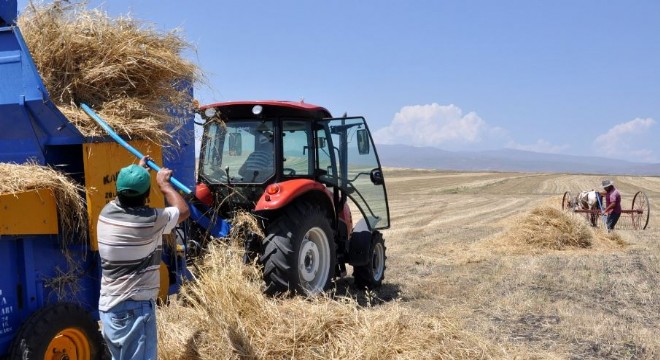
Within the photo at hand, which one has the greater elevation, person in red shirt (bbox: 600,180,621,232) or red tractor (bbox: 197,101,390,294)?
red tractor (bbox: 197,101,390,294)

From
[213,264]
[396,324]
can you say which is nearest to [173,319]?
[213,264]

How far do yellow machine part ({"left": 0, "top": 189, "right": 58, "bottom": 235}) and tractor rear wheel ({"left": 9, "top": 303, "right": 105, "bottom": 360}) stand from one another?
45cm

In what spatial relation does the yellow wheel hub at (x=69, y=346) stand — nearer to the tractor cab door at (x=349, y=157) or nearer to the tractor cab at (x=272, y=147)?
the tractor cab at (x=272, y=147)

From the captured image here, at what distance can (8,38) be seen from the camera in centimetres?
342

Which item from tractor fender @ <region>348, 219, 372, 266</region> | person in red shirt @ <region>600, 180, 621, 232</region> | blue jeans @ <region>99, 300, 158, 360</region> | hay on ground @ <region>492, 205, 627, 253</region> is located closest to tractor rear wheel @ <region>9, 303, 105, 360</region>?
blue jeans @ <region>99, 300, 158, 360</region>

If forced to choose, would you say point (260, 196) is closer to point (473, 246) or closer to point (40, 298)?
point (40, 298)

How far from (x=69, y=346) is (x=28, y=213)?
816 millimetres

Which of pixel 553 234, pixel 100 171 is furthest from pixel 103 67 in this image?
pixel 553 234

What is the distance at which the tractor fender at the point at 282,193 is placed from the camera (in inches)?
209

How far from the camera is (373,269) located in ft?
23.4

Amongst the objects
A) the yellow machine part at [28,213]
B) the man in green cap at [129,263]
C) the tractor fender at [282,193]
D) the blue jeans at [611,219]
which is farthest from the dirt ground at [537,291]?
the yellow machine part at [28,213]

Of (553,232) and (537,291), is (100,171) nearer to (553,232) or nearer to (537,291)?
(537,291)

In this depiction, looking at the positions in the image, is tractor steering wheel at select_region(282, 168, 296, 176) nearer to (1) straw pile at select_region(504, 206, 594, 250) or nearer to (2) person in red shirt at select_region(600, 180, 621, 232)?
(1) straw pile at select_region(504, 206, 594, 250)

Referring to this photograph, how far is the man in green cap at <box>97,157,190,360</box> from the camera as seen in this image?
9.72ft
